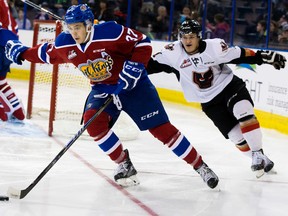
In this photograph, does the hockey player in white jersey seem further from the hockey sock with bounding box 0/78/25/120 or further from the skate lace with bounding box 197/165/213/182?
the hockey sock with bounding box 0/78/25/120

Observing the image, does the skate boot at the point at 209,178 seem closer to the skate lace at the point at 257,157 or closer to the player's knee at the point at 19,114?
the skate lace at the point at 257,157

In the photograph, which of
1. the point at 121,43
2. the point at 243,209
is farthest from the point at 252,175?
the point at 121,43

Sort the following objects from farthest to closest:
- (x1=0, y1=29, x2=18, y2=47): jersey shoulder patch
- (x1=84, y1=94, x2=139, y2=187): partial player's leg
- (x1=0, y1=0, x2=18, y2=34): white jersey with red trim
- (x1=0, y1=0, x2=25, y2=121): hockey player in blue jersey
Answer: (x1=0, y1=0, x2=25, y2=121): hockey player in blue jersey → (x1=0, y1=0, x2=18, y2=34): white jersey with red trim → (x1=0, y1=29, x2=18, y2=47): jersey shoulder patch → (x1=84, y1=94, x2=139, y2=187): partial player's leg

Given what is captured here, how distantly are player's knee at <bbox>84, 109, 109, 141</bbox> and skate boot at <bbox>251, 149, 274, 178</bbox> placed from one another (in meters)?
0.96

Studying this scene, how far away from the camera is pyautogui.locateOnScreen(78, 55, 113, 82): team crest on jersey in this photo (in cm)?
333

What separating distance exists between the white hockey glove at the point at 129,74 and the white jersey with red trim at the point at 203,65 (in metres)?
0.48

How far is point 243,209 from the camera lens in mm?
3146

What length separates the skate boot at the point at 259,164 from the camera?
149 inches

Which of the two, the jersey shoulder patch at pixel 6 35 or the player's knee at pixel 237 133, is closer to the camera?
the player's knee at pixel 237 133

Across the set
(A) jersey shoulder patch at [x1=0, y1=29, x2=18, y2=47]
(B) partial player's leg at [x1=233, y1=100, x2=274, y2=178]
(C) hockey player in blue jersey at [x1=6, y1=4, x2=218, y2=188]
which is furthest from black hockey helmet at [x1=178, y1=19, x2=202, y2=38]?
(A) jersey shoulder patch at [x1=0, y1=29, x2=18, y2=47]

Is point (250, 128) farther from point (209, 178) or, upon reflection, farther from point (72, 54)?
point (72, 54)

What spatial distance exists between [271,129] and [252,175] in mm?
1977

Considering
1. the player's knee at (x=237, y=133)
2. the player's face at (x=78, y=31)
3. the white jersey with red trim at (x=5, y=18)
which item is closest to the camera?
the player's face at (x=78, y=31)

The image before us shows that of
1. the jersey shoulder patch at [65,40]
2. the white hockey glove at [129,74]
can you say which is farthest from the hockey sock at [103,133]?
the jersey shoulder patch at [65,40]
